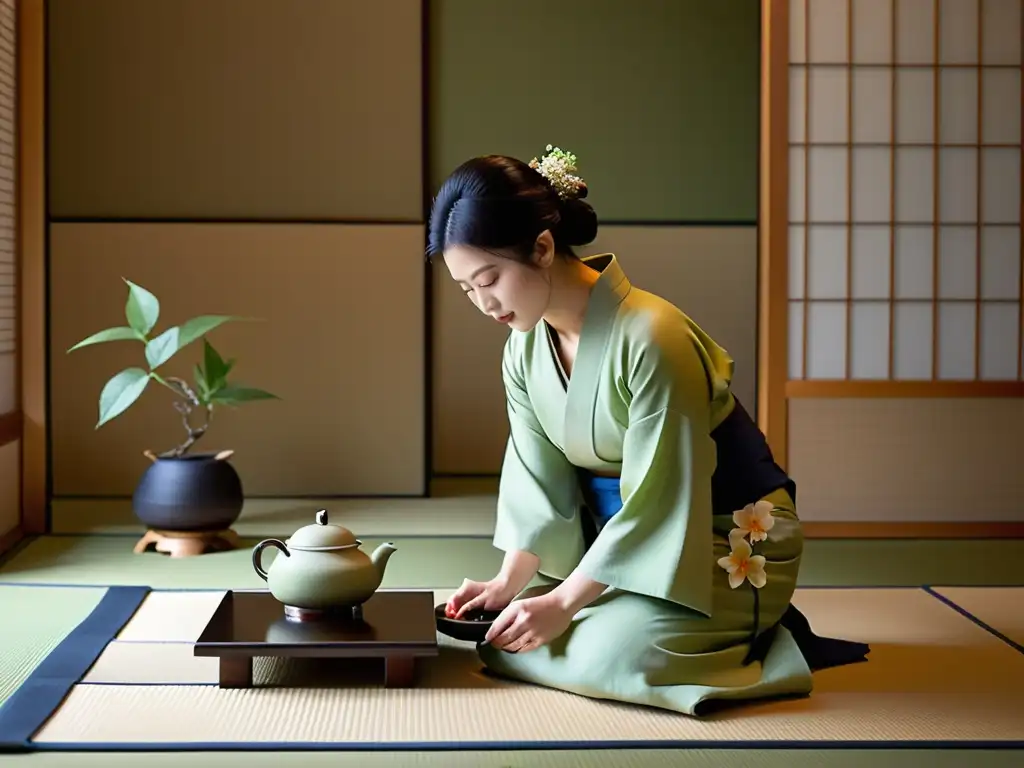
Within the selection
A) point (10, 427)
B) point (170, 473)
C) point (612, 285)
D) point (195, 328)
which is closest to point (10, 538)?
point (10, 427)

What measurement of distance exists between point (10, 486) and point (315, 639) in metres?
2.08

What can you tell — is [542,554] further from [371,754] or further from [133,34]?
[133,34]

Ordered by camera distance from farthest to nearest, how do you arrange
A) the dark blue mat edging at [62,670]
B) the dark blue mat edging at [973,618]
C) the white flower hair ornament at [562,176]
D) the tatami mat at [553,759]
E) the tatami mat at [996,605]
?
the tatami mat at [996,605] → the dark blue mat edging at [973,618] → the white flower hair ornament at [562,176] → the dark blue mat edging at [62,670] → the tatami mat at [553,759]

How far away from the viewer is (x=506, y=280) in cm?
235

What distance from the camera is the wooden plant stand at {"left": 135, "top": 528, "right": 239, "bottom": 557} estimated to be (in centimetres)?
377

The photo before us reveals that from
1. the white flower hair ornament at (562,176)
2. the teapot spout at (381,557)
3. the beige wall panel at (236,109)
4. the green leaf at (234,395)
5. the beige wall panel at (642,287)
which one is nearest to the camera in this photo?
the white flower hair ornament at (562,176)

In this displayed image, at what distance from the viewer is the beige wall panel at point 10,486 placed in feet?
12.9

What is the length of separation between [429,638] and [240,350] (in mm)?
2573

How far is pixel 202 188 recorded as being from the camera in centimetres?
468

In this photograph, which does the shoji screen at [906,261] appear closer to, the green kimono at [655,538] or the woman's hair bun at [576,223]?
the green kimono at [655,538]

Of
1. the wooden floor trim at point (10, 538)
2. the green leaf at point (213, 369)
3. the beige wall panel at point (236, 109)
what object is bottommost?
the wooden floor trim at point (10, 538)

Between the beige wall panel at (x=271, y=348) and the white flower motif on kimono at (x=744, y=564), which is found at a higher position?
the beige wall panel at (x=271, y=348)

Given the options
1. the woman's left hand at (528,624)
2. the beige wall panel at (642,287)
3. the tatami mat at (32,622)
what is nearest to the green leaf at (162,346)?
the tatami mat at (32,622)

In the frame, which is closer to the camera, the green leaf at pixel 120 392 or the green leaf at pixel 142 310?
the green leaf at pixel 120 392
